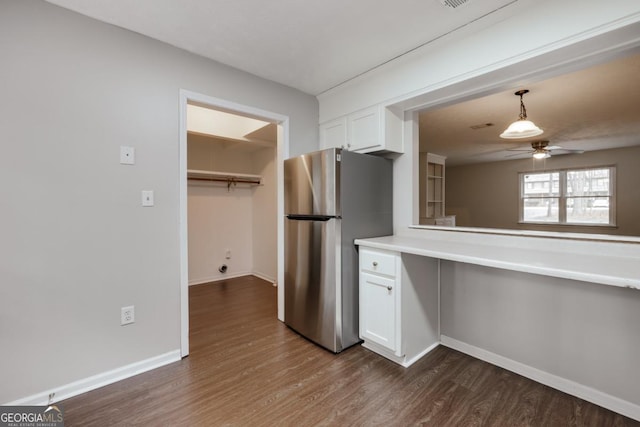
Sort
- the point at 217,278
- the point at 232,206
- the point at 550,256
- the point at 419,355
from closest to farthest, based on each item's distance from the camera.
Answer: the point at 550,256
the point at 419,355
the point at 217,278
the point at 232,206

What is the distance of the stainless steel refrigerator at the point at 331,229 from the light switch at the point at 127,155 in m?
1.22

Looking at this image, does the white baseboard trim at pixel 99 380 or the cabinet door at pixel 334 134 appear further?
the cabinet door at pixel 334 134

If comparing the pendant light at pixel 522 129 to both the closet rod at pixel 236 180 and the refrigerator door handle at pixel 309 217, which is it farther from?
the closet rod at pixel 236 180

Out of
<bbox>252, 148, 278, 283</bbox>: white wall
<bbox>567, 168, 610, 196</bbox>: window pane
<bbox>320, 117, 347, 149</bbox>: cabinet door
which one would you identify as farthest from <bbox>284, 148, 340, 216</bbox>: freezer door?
<bbox>567, 168, 610, 196</bbox>: window pane

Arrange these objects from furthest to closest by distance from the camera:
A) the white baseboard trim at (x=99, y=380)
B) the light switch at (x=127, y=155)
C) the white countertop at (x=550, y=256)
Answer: the light switch at (x=127, y=155) → the white baseboard trim at (x=99, y=380) → the white countertop at (x=550, y=256)

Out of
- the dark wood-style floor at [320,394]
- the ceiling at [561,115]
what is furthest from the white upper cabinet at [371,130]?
the dark wood-style floor at [320,394]

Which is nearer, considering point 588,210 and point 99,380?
point 99,380

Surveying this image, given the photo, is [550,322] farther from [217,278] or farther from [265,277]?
[217,278]

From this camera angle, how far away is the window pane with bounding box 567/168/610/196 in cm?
420

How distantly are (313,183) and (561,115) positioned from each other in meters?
3.56

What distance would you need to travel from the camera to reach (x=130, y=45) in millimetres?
1888

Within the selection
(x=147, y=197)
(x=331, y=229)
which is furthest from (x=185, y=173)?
(x=331, y=229)

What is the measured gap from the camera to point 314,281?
2326mm

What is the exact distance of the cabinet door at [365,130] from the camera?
2381 millimetres
